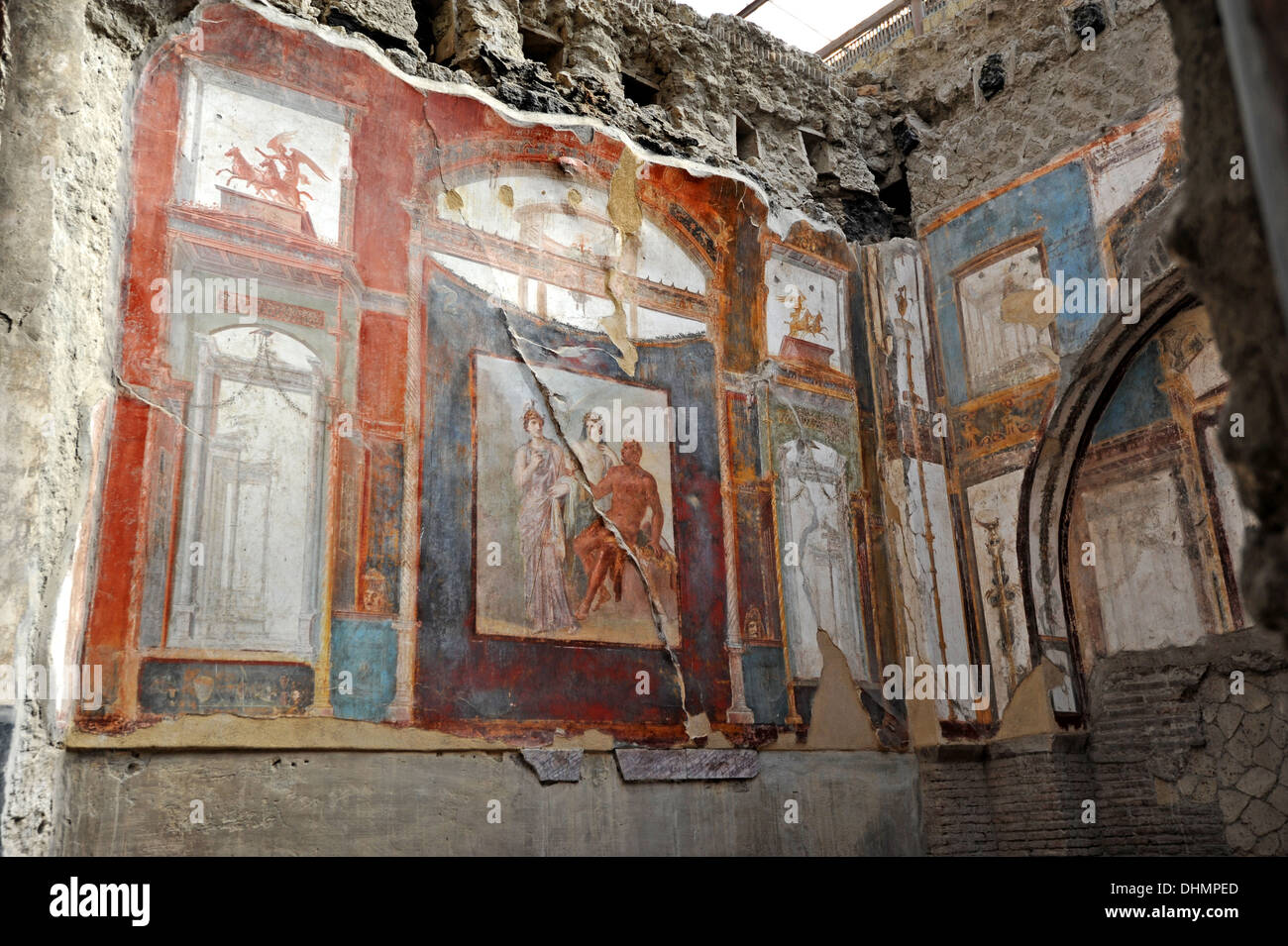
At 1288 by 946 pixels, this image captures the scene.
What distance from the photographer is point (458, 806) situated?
4969mm

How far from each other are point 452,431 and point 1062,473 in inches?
145

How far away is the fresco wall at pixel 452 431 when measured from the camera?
185 inches

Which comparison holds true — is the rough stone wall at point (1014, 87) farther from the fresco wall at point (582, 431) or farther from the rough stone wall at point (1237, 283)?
the rough stone wall at point (1237, 283)

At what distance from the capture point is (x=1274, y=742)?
5785 mm

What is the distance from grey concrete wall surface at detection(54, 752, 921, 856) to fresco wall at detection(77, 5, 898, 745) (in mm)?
177

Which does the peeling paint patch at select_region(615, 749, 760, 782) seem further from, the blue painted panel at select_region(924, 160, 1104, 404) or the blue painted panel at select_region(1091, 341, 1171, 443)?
the blue painted panel at select_region(1091, 341, 1171, 443)

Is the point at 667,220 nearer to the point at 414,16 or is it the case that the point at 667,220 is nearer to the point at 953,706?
the point at 414,16

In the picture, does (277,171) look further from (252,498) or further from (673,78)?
(673,78)

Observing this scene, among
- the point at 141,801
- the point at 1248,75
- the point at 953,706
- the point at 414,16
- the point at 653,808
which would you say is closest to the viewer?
the point at 1248,75

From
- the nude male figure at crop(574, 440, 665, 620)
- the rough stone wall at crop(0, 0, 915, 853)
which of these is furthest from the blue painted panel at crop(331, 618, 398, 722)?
the nude male figure at crop(574, 440, 665, 620)

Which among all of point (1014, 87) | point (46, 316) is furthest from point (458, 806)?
point (1014, 87)

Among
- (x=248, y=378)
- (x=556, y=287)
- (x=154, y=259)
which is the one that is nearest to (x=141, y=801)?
(x=248, y=378)

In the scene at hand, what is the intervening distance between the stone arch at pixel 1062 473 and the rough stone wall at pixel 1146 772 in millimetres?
333

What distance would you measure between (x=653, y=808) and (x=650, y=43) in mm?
4706
